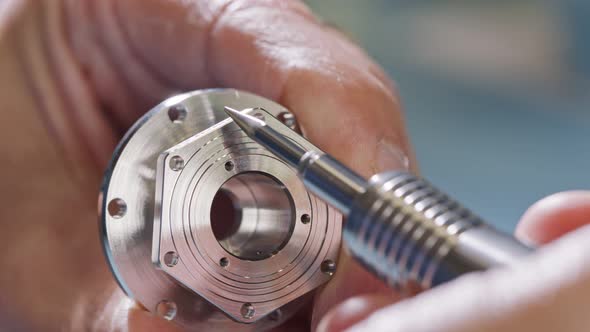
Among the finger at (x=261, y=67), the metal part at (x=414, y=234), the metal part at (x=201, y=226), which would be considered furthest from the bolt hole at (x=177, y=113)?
the metal part at (x=414, y=234)

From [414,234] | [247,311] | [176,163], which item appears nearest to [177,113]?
[176,163]

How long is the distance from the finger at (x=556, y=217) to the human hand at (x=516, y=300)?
0.48ft

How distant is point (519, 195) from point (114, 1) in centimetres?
74

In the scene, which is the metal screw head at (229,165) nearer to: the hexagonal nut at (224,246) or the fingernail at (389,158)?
the hexagonal nut at (224,246)

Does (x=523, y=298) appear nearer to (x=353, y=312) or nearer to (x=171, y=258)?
(x=353, y=312)

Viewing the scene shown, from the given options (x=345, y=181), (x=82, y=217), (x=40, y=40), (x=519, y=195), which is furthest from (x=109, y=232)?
(x=519, y=195)

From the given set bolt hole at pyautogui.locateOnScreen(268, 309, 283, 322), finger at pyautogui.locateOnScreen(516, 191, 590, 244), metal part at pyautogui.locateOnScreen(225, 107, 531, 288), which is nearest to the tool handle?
metal part at pyautogui.locateOnScreen(225, 107, 531, 288)

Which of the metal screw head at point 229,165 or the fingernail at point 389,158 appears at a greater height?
the metal screw head at point 229,165

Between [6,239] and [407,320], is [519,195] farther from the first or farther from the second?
[407,320]

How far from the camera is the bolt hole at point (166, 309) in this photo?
563mm

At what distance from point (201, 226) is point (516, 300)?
0.30 metres

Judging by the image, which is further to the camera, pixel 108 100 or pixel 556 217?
pixel 108 100

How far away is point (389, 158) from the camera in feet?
1.96

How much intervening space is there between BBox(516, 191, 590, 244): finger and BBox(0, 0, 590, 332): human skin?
131 mm
